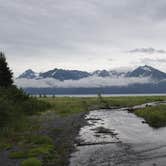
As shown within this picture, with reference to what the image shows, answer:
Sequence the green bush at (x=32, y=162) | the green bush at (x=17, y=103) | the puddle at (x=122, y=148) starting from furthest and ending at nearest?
the green bush at (x=17, y=103) < the puddle at (x=122, y=148) < the green bush at (x=32, y=162)

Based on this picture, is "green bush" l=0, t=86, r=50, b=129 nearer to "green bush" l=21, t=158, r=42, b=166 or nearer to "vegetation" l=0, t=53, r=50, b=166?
"vegetation" l=0, t=53, r=50, b=166

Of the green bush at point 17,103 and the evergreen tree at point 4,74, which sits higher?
the evergreen tree at point 4,74

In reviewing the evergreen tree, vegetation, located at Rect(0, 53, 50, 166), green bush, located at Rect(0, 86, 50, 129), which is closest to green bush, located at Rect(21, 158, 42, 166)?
vegetation, located at Rect(0, 53, 50, 166)

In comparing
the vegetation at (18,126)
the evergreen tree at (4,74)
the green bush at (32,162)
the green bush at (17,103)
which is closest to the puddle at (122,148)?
the green bush at (32,162)

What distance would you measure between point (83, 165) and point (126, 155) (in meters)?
6.60

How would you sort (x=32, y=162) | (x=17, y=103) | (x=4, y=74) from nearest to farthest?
(x=32, y=162), (x=17, y=103), (x=4, y=74)

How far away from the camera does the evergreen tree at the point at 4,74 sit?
87750 mm

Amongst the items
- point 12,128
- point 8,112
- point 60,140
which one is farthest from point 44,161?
point 8,112

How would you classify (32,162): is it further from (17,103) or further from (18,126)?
(17,103)

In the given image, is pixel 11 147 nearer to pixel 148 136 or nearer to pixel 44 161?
pixel 44 161

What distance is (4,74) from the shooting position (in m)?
88.2

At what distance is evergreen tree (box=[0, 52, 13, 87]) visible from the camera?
87750 millimetres

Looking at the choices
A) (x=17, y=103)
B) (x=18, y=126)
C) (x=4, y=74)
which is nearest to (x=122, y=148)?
(x=18, y=126)

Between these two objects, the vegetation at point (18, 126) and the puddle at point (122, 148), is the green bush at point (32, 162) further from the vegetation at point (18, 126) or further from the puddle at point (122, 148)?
the puddle at point (122, 148)
